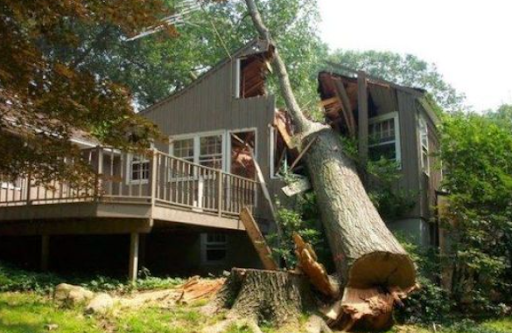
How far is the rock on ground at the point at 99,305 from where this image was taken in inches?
302

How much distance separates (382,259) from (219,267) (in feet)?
22.8

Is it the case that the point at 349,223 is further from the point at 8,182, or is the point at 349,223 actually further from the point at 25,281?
the point at 25,281

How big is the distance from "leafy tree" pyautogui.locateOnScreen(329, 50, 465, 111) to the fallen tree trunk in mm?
35371

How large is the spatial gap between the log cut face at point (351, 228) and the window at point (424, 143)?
1.96 metres

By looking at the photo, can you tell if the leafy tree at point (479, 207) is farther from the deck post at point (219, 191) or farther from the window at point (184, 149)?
the window at point (184, 149)

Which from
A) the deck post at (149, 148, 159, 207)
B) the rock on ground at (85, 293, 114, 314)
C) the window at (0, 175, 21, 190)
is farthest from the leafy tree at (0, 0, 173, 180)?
the deck post at (149, 148, 159, 207)

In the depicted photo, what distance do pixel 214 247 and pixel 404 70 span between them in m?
41.6

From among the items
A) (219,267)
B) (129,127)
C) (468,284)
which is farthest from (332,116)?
(129,127)

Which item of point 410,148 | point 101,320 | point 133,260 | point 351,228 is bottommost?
point 101,320

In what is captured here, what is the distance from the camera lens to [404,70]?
52375mm

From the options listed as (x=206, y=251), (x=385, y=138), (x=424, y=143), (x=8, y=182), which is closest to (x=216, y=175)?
(x=206, y=251)

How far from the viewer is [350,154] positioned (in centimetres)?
1312

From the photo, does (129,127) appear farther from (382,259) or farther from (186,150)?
(186,150)

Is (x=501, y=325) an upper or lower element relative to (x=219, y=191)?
lower
